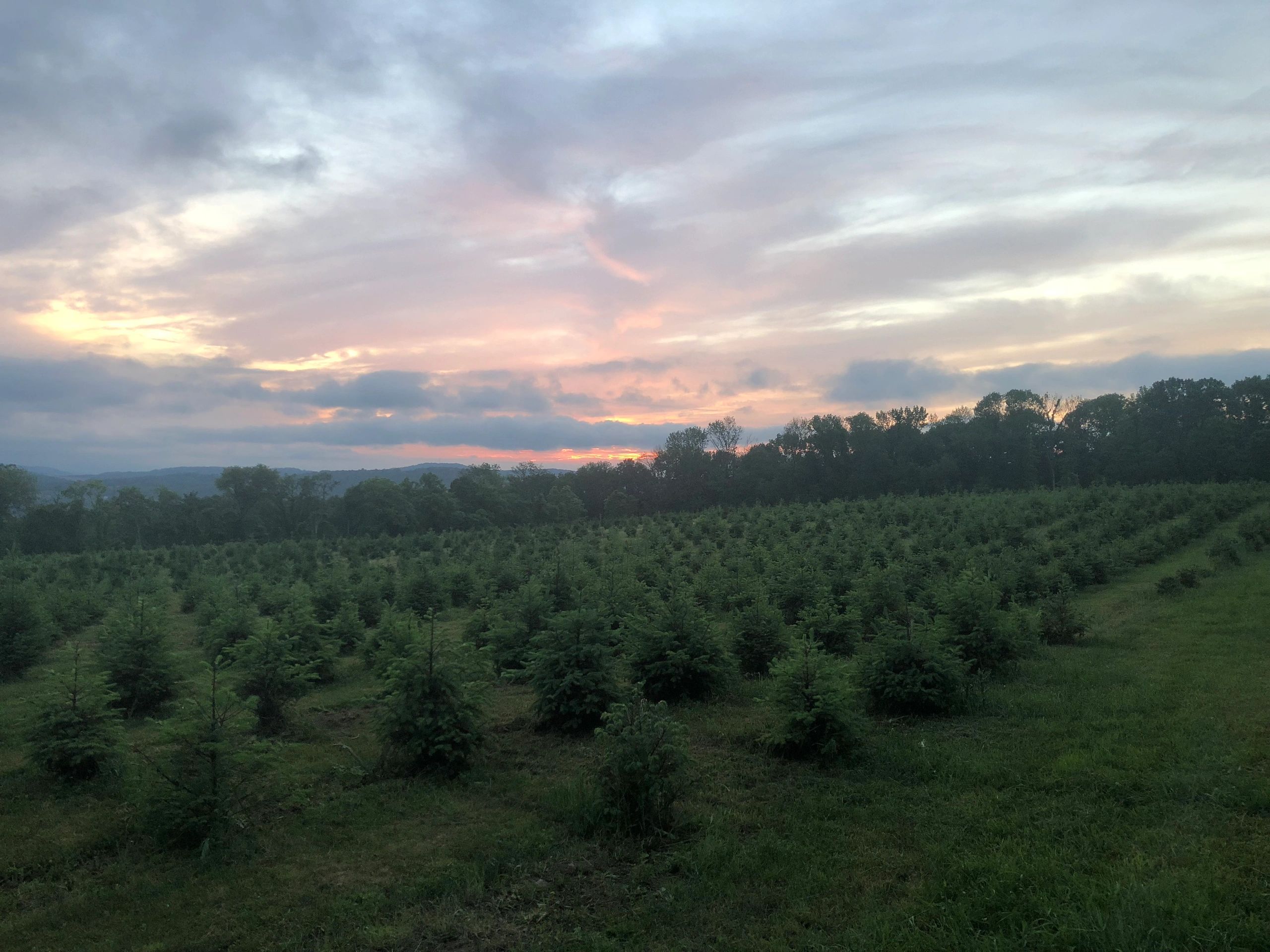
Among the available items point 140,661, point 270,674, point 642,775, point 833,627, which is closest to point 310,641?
point 140,661

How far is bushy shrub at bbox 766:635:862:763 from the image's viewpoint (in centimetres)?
862

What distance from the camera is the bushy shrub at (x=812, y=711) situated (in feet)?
28.3

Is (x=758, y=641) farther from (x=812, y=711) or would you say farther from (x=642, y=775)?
(x=642, y=775)

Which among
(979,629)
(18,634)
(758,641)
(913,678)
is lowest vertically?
(758,641)

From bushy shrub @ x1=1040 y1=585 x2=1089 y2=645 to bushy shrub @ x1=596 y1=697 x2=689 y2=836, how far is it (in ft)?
36.4

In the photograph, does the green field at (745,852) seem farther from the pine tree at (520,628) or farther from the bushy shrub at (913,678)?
A: the pine tree at (520,628)

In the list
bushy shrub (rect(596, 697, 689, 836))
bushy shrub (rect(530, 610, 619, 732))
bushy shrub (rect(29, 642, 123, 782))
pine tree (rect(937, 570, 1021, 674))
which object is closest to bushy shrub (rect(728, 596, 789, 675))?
pine tree (rect(937, 570, 1021, 674))

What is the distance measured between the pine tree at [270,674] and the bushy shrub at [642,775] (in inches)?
229

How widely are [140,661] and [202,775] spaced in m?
6.56

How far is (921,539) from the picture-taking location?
1075 inches

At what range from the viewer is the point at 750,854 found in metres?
6.52

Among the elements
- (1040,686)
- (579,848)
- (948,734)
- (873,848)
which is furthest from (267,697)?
(1040,686)

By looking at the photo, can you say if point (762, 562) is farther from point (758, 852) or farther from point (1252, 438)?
point (1252, 438)

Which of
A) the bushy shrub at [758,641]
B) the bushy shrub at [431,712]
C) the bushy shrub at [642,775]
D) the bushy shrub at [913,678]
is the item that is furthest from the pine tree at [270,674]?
the bushy shrub at [913,678]
